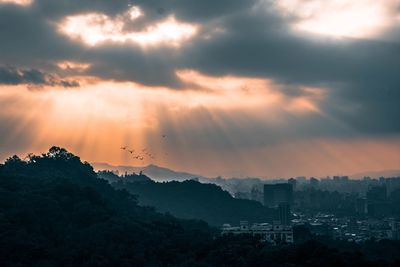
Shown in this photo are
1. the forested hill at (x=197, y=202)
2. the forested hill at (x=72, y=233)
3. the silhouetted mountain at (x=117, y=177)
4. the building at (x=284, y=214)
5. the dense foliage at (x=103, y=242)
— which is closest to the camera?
the dense foliage at (x=103, y=242)

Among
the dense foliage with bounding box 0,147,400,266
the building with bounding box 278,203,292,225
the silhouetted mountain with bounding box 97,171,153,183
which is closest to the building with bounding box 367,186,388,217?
the building with bounding box 278,203,292,225

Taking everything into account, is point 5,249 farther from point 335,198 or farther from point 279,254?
point 335,198

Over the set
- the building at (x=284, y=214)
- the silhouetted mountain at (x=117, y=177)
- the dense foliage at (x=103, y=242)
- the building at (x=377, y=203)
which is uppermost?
the silhouetted mountain at (x=117, y=177)

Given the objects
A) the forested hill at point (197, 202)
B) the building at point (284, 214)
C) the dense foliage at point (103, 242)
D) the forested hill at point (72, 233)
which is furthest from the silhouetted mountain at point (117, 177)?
the dense foliage at point (103, 242)

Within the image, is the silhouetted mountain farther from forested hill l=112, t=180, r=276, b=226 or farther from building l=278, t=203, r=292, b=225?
building l=278, t=203, r=292, b=225

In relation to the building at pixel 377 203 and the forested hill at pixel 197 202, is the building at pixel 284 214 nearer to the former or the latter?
the forested hill at pixel 197 202

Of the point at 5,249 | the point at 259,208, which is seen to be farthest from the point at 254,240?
the point at 259,208

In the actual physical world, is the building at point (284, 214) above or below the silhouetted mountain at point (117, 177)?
below
